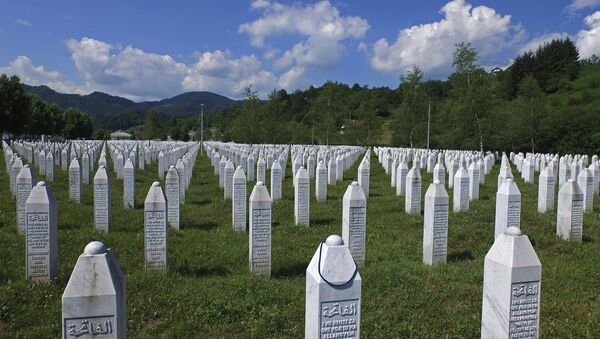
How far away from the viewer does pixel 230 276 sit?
22.3 ft

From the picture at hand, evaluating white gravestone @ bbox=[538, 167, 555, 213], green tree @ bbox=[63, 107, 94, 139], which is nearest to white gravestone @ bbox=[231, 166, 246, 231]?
white gravestone @ bbox=[538, 167, 555, 213]

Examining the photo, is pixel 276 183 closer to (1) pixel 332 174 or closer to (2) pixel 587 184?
(1) pixel 332 174

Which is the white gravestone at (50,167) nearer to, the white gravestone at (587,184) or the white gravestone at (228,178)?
the white gravestone at (228,178)

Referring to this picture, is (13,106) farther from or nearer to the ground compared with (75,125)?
nearer to the ground

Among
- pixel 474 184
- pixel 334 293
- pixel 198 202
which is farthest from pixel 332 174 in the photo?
pixel 334 293

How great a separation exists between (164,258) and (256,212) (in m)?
1.58

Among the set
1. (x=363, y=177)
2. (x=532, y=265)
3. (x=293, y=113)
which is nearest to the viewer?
(x=532, y=265)

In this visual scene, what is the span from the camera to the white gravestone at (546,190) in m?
12.1

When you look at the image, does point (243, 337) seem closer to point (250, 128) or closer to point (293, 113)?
point (250, 128)

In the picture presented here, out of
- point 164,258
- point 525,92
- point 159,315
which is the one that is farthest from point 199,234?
point 525,92

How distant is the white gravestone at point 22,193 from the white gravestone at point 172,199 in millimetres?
2710

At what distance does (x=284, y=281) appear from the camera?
6609mm

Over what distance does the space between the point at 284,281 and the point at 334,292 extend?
3397 mm

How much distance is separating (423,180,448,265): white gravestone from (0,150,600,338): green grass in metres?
0.27
